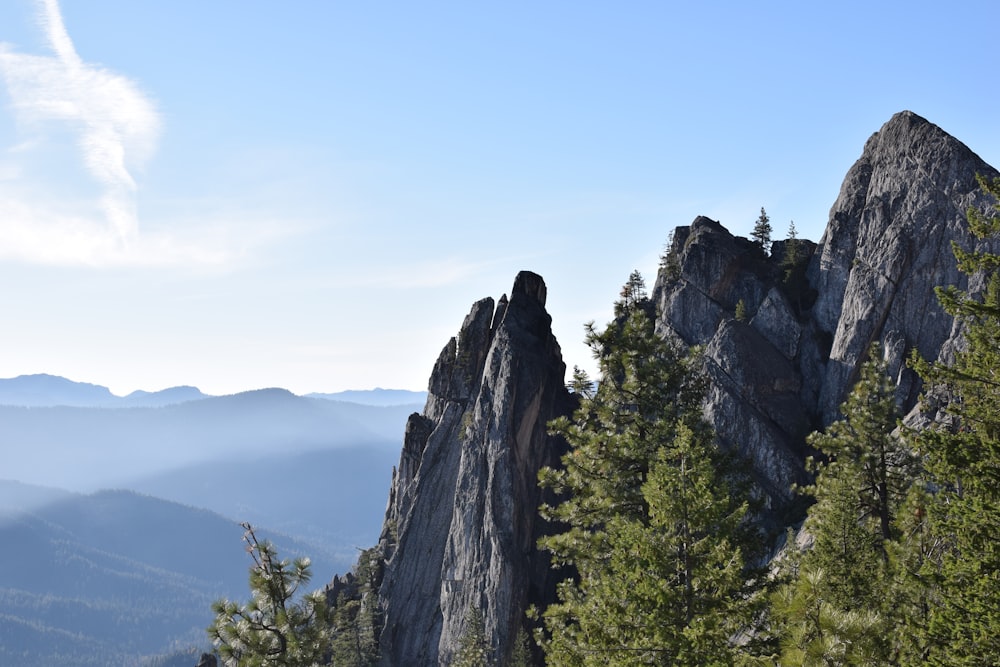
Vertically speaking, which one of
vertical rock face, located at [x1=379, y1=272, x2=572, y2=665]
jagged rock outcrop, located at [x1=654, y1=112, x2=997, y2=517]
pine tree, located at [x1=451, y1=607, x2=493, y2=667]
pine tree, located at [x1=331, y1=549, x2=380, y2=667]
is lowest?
pine tree, located at [x1=331, y1=549, x2=380, y2=667]

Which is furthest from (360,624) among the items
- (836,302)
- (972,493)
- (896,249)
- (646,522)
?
(972,493)

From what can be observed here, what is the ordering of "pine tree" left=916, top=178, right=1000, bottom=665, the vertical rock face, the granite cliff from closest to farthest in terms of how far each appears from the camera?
"pine tree" left=916, top=178, right=1000, bottom=665 → the granite cliff → the vertical rock face

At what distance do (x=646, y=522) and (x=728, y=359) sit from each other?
137 feet

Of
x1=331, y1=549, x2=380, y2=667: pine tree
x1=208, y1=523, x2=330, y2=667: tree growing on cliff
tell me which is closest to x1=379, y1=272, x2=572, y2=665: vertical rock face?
x1=331, y1=549, x2=380, y2=667: pine tree

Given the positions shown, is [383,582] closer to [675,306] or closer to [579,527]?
[675,306]

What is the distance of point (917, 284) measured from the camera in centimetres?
6059

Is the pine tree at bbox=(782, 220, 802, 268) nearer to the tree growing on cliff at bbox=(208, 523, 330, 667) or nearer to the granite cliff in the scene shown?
the granite cliff

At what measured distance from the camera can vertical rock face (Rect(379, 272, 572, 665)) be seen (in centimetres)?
7162

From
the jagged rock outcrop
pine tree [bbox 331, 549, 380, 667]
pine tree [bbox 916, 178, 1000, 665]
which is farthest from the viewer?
pine tree [bbox 331, 549, 380, 667]

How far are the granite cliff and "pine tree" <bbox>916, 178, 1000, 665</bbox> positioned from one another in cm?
3593

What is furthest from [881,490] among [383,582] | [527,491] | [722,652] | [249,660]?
[383,582]

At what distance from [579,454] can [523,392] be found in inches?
1810

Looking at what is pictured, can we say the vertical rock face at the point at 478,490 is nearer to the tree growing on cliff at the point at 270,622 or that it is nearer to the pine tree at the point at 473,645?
the pine tree at the point at 473,645

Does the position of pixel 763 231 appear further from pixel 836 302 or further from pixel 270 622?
pixel 270 622
